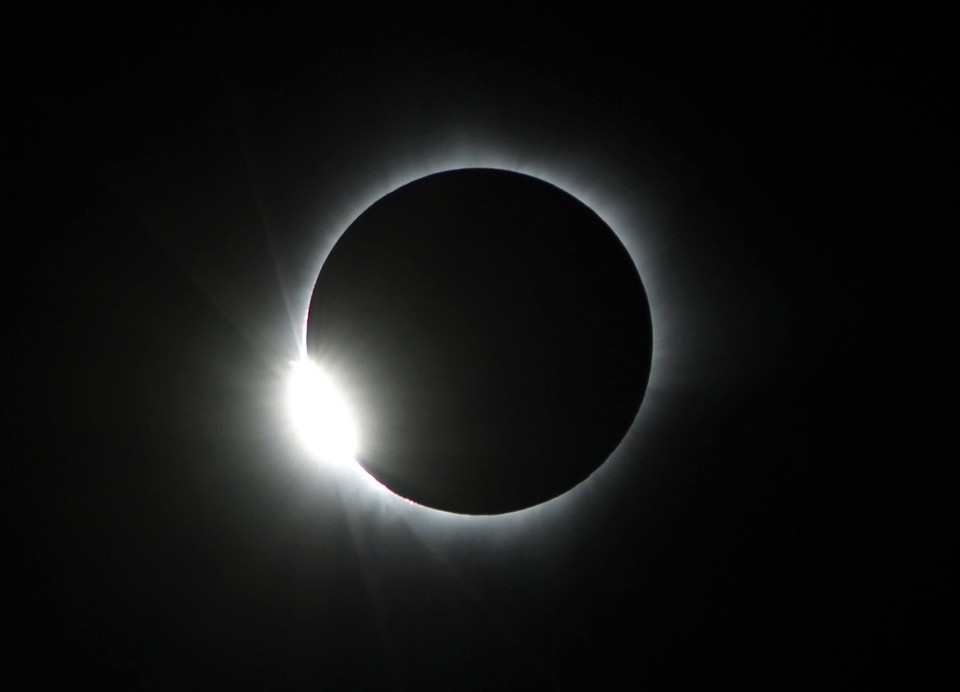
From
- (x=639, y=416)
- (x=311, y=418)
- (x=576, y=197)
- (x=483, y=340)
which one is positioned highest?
(x=576, y=197)

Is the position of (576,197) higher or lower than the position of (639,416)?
higher

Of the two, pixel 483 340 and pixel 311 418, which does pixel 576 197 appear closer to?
pixel 483 340

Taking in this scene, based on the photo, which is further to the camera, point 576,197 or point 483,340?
point 576,197

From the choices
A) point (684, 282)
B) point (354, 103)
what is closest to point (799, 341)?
point (684, 282)

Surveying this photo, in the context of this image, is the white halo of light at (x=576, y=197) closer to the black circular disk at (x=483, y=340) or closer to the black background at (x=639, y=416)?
the black background at (x=639, y=416)

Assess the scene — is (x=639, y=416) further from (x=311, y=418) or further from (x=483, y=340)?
(x=311, y=418)

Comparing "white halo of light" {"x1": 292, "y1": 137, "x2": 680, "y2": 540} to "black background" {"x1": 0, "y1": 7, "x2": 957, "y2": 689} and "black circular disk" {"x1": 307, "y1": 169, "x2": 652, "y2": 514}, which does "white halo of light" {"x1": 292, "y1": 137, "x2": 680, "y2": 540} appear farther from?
"black circular disk" {"x1": 307, "y1": 169, "x2": 652, "y2": 514}

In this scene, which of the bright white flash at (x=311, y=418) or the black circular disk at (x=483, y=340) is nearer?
the black circular disk at (x=483, y=340)

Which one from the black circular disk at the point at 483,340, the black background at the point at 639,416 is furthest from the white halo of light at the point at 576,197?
the black circular disk at the point at 483,340

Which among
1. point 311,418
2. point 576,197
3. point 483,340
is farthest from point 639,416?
point 311,418
